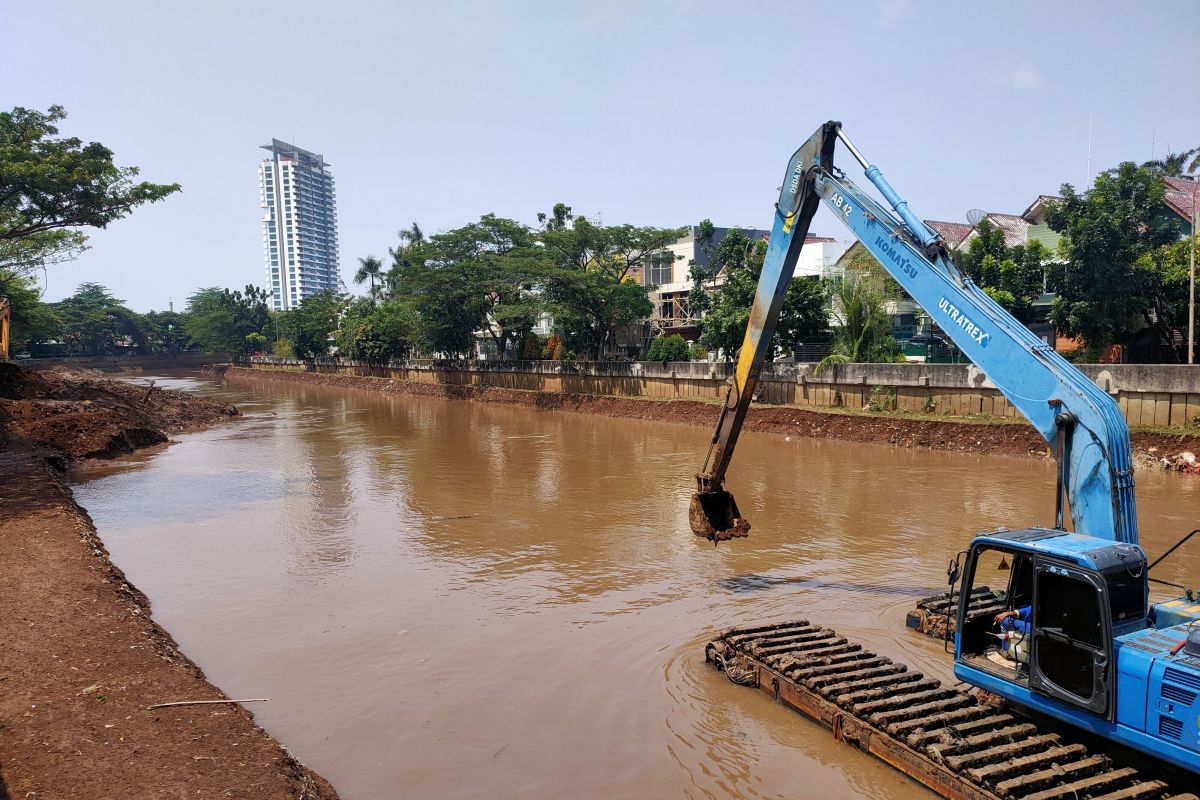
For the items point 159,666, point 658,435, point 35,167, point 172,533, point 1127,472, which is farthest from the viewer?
point 658,435

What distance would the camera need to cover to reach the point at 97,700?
21.0 ft

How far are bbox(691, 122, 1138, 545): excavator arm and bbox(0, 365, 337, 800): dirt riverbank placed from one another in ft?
19.1

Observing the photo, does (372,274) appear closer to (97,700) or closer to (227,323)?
(227,323)

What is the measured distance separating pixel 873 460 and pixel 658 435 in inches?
365

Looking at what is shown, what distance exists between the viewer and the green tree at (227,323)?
9194cm

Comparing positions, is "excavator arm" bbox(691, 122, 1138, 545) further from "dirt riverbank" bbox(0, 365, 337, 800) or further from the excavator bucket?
"dirt riverbank" bbox(0, 365, 337, 800)

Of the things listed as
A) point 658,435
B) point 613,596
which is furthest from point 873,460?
point 613,596

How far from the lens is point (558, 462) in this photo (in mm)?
23250

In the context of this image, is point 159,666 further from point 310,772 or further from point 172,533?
point 172,533

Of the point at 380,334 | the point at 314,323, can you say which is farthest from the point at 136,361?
the point at 380,334

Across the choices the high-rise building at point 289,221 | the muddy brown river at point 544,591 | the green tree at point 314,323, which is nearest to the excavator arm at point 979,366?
the muddy brown river at point 544,591

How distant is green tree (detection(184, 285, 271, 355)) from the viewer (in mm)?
91938

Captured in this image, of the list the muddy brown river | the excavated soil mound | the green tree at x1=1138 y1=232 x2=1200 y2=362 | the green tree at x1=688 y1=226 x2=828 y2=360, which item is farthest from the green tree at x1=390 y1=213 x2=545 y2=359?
the green tree at x1=1138 y1=232 x2=1200 y2=362

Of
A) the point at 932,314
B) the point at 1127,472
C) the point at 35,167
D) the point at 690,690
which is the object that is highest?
the point at 35,167
